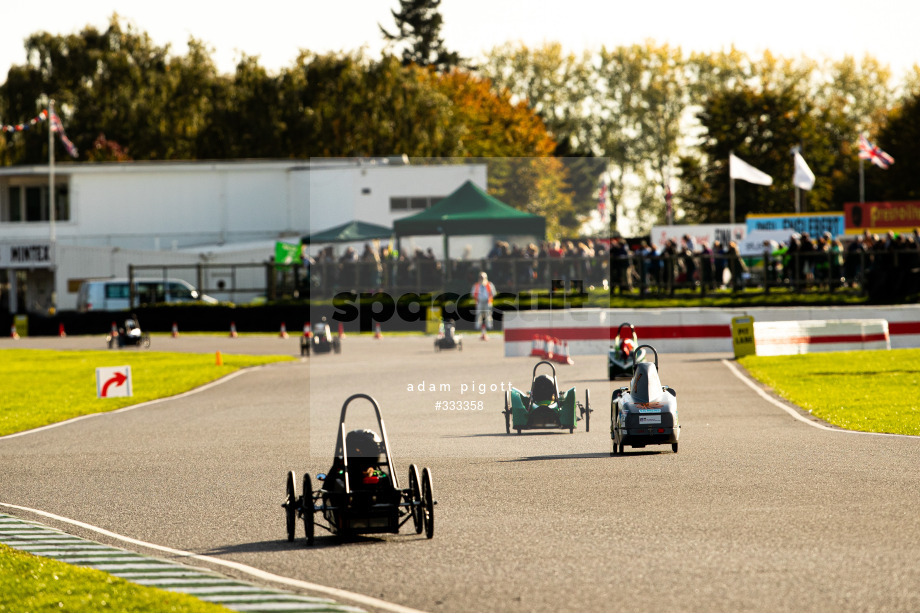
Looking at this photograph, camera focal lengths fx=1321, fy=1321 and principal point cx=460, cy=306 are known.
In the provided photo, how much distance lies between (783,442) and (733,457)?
1663mm

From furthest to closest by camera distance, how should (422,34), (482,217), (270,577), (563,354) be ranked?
(422,34), (563,354), (482,217), (270,577)

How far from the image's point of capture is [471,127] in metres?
81.2

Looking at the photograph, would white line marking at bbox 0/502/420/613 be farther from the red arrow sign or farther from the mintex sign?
the mintex sign

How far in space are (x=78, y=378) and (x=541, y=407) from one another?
16995 mm

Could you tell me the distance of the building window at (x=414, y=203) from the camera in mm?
14922

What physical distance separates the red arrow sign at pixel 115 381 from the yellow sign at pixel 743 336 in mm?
13522

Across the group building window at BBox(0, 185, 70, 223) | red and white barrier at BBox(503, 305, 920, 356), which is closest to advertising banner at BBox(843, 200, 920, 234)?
red and white barrier at BBox(503, 305, 920, 356)

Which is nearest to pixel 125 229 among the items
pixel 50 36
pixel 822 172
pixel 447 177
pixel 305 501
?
pixel 50 36

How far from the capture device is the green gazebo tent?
45.4 ft

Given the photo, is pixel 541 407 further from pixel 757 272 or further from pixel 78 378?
pixel 757 272

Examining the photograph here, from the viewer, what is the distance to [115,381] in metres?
23.2

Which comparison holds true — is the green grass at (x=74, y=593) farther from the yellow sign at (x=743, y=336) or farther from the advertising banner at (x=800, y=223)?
the advertising banner at (x=800, y=223)

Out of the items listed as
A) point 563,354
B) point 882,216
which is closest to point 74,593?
point 563,354

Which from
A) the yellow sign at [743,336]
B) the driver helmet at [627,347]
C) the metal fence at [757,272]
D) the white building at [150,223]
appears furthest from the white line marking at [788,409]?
the white building at [150,223]
